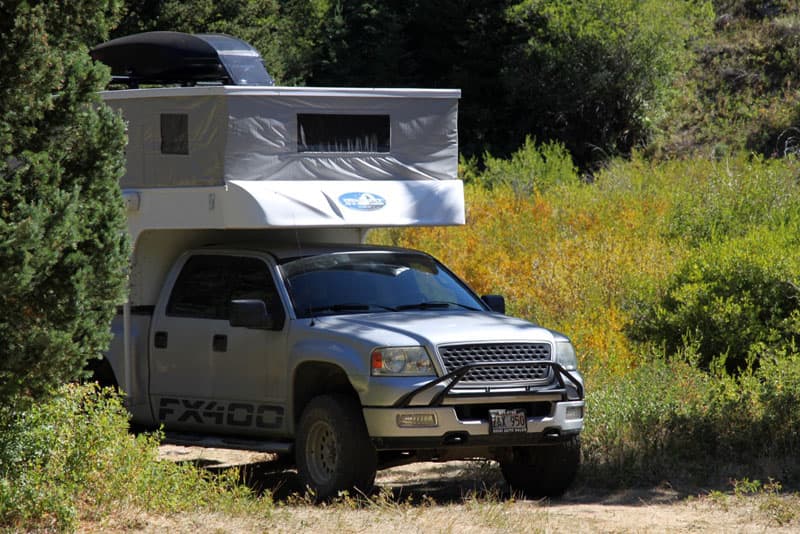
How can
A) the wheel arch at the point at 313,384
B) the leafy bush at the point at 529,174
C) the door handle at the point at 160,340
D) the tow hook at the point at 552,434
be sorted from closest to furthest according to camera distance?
the tow hook at the point at 552,434 < the wheel arch at the point at 313,384 < the door handle at the point at 160,340 < the leafy bush at the point at 529,174

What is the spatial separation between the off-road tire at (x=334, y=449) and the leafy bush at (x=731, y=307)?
4.25 m

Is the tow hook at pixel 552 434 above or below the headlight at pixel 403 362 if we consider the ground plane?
below

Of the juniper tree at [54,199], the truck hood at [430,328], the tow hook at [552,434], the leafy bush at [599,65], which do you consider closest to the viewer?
the juniper tree at [54,199]

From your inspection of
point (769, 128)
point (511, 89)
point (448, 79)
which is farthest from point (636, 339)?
point (448, 79)

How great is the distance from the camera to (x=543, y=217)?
1808 cm

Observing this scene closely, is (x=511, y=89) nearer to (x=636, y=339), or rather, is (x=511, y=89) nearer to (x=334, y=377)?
(x=636, y=339)

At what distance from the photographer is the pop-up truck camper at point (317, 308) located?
8547 millimetres

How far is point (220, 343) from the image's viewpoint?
9.84m

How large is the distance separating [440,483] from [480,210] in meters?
9.09

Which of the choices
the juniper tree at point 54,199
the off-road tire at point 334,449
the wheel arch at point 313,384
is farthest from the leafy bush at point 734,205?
the juniper tree at point 54,199

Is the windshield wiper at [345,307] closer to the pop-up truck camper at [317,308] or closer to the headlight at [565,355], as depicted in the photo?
the pop-up truck camper at [317,308]

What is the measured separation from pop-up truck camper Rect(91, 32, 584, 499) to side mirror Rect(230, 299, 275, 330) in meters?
0.02

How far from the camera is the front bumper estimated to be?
27.5 feet

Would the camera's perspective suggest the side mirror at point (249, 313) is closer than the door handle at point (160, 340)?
Yes
